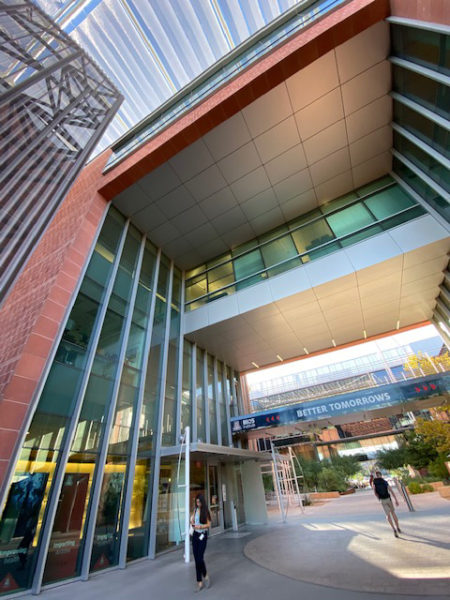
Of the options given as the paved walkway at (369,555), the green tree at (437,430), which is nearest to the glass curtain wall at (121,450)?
the paved walkway at (369,555)

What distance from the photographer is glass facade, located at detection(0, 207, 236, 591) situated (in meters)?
5.66

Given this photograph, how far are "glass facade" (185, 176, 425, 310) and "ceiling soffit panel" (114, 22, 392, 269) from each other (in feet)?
1.87

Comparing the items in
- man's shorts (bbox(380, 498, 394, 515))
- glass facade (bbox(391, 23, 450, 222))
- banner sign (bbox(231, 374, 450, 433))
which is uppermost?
glass facade (bbox(391, 23, 450, 222))

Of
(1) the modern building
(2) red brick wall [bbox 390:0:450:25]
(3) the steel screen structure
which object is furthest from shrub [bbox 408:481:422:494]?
(3) the steel screen structure

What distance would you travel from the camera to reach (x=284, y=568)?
5203 mm

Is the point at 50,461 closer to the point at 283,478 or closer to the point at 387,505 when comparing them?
the point at 387,505

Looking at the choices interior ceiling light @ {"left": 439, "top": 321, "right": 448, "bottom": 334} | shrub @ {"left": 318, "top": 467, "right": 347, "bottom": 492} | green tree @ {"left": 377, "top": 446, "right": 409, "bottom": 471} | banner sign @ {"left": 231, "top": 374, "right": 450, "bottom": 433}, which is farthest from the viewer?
green tree @ {"left": 377, "top": 446, "right": 409, "bottom": 471}

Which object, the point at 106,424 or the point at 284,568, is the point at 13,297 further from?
the point at 284,568

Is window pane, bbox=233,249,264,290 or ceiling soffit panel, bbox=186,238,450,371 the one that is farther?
window pane, bbox=233,249,264,290

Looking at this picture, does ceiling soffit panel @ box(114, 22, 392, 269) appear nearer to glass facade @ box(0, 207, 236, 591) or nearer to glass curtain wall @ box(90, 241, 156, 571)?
glass facade @ box(0, 207, 236, 591)

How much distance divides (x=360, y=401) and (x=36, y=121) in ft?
53.9

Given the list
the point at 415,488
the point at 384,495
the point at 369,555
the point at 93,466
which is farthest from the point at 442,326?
the point at 93,466

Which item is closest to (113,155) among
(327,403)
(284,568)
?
(327,403)

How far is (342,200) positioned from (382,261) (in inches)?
168
